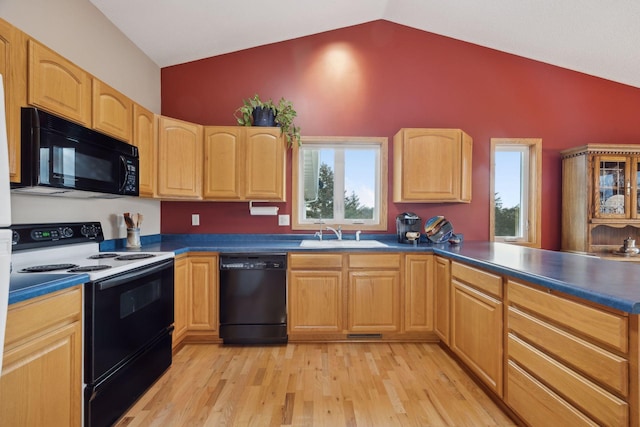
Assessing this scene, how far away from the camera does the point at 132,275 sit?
1.79m

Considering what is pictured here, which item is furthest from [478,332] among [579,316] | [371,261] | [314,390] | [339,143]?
[339,143]

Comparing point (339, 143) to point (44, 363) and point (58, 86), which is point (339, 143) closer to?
point (58, 86)

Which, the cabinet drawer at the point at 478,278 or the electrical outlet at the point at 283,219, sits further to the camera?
the electrical outlet at the point at 283,219

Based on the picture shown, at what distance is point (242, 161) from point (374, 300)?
1.74 meters

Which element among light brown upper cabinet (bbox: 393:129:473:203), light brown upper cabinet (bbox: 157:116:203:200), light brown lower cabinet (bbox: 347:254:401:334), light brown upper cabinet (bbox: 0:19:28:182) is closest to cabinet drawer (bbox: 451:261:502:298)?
light brown lower cabinet (bbox: 347:254:401:334)

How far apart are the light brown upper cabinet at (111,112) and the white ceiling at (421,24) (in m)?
0.83

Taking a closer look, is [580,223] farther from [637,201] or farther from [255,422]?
[255,422]

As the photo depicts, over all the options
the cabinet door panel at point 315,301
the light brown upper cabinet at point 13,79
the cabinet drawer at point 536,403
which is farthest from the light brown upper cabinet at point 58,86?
the cabinet drawer at point 536,403

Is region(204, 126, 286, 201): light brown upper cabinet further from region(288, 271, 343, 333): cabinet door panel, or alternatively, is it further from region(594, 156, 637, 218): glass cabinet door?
region(594, 156, 637, 218): glass cabinet door

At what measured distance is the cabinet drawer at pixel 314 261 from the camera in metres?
2.67

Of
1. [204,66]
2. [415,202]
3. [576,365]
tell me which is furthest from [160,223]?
[576,365]

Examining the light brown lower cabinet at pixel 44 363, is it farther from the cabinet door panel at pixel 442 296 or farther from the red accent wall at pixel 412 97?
the cabinet door panel at pixel 442 296

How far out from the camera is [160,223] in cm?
323

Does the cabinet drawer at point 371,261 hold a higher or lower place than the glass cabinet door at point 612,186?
lower
